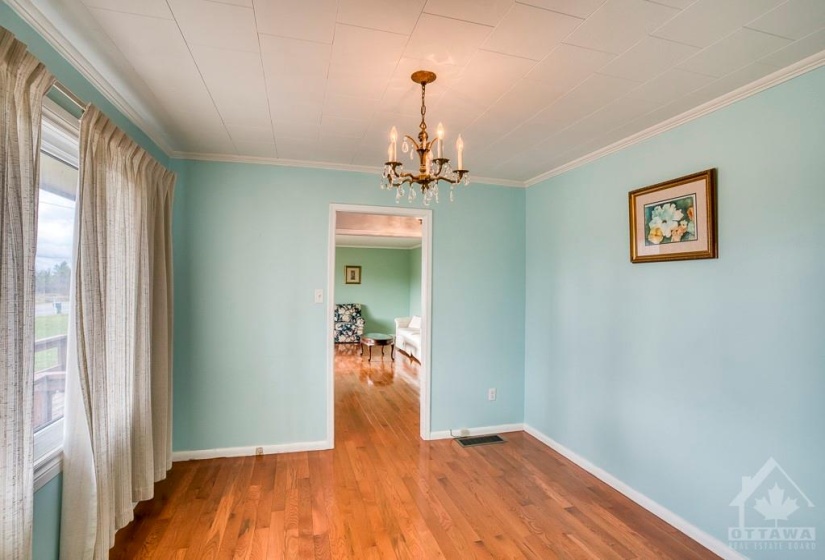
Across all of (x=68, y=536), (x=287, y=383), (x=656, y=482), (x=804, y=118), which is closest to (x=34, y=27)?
(x=68, y=536)

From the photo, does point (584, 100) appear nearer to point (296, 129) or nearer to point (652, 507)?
point (296, 129)

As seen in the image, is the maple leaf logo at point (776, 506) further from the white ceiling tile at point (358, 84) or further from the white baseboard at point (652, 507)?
the white ceiling tile at point (358, 84)

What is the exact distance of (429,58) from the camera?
1735mm

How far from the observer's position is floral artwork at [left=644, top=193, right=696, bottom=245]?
7.36 ft

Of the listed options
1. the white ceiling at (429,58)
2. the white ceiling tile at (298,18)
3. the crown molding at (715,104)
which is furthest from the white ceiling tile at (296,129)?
the crown molding at (715,104)

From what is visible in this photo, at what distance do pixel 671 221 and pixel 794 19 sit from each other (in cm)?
110

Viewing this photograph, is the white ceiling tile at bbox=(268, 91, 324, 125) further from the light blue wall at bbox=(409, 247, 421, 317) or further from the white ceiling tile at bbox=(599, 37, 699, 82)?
the light blue wall at bbox=(409, 247, 421, 317)

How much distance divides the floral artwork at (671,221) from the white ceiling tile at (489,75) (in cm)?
124

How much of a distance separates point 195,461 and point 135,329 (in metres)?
1.46

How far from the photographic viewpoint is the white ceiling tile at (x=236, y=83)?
1748 millimetres

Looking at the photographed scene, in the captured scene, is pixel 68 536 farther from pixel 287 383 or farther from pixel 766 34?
pixel 766 34

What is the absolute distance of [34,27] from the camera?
1.44 meters

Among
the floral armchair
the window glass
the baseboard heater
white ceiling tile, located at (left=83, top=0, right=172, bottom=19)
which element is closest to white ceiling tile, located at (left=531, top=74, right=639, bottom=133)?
white ceiling tile, located at (left=83, top=0, right=172, bottom=19)

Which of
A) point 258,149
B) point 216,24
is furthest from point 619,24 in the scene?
point 258,149
